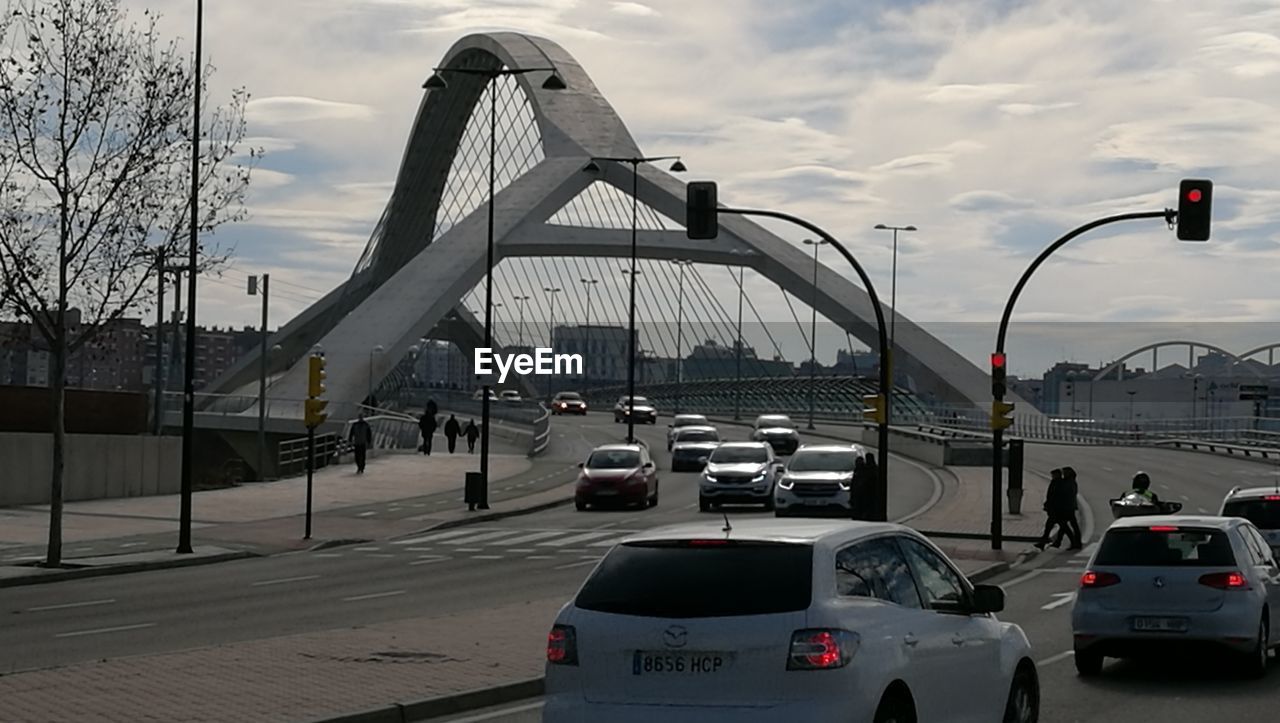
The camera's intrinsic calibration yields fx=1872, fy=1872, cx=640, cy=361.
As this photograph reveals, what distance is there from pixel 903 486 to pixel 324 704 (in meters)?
44.3

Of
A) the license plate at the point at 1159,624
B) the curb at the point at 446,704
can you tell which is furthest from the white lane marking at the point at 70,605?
the license plate at the point at 1159,624

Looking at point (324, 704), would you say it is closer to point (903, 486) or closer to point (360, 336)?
point (903, 486)

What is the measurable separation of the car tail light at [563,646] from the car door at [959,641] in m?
1.96

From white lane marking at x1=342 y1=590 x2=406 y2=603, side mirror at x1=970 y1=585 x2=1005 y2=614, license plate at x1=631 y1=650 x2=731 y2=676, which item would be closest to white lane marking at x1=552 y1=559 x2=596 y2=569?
white lane marking at x1=342 y1=590 x2=406 y2=603

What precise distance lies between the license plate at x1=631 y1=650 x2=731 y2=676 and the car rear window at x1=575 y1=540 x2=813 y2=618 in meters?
0.19

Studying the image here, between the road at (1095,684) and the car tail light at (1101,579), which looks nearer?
the road at (1095,684)

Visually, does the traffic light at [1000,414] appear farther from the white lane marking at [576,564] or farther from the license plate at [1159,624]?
the license plate at [1159,624]

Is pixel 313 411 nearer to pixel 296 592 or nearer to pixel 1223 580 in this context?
pixel 296 592

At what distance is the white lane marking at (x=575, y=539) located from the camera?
34.3 metres

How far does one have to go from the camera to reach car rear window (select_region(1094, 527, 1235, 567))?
16.3 m

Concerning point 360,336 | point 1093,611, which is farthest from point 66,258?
point 360,336

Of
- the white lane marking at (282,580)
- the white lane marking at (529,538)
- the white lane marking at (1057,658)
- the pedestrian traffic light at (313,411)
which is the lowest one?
the white lane marking at (529,538)

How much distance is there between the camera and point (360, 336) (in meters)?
92.6

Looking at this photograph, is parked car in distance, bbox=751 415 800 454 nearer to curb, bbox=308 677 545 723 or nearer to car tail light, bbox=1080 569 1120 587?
car tail light, bbox=1080 569 1120 587
